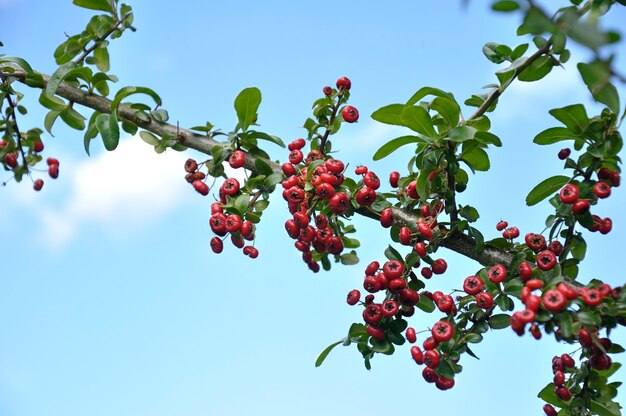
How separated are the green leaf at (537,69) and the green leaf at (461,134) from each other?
509mm

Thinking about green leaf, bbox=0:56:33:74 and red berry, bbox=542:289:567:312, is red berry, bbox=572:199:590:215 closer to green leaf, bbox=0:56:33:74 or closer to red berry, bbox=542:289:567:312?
red berry, bbox=542:289:567:312

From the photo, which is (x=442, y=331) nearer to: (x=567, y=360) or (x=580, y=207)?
(x=567, y=360)

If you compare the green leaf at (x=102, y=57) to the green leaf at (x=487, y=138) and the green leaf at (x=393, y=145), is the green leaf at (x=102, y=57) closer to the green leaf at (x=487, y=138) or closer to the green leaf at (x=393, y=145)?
the green leaf at (x=393, y=145)

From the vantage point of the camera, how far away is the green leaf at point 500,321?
298cm

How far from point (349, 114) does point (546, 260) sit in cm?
124

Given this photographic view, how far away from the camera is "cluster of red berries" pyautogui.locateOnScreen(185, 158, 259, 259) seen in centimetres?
320

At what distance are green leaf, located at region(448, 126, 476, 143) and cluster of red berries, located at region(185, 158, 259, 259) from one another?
976 mm

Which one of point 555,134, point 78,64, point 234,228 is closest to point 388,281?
point 234,228

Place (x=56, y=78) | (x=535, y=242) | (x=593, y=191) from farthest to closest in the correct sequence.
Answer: (x=56, y=78), (x=535, y=242), (x=593, y=191)

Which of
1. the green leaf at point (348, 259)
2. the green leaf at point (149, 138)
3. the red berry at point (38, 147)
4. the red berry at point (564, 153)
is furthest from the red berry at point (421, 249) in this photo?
the red berry at point (38, 147)

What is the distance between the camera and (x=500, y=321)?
299cm

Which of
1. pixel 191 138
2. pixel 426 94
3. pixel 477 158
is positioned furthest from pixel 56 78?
pixel 477 158

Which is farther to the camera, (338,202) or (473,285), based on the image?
(338,202)

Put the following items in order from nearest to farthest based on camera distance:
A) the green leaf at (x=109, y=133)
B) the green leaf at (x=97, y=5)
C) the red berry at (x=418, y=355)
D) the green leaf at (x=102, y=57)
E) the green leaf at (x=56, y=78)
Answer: the red berry at (x=418, y=355) < the green leaf at (x=109, y=133) < the green leaf at (x=56, y=78) < the green leaf at (x=97, y=5) < the green leaf at (x=102, y=57)
